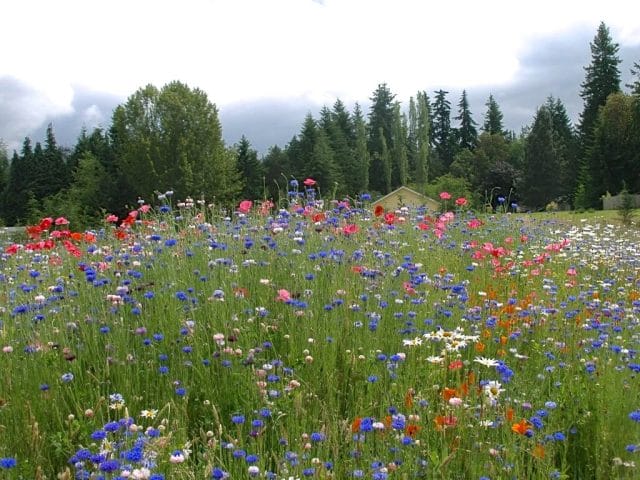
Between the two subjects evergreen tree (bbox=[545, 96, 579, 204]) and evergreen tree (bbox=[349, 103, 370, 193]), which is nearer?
evergreen tree (bbox=[545, 96, 579, 204])

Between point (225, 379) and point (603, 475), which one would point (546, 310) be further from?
point (225, 379)

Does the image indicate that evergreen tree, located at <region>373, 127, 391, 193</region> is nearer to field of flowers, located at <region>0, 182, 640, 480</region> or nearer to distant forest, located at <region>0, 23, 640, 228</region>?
distant forest, located at <region>0, 23, 640, 228</region>

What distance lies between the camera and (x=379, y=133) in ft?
238

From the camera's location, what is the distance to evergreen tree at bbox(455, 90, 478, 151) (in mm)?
82188

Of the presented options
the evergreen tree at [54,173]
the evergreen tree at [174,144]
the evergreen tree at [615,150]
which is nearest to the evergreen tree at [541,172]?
the evergreen tree at [615,150]

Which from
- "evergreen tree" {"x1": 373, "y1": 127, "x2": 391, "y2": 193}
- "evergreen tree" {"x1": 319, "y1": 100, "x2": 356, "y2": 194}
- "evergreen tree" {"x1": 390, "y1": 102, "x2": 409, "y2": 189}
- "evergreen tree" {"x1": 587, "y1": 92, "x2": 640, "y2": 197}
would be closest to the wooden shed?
"evergreen tree" {"x1": 319, "y1": 100, "x2": 356, "y2": 194}

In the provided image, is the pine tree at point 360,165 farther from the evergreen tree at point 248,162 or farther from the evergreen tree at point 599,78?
the evergreen tree at point 599,78

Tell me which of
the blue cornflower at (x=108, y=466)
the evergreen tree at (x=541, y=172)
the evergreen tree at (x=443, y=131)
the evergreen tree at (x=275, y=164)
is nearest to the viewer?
the blue cornflower at (x=108, y=466)

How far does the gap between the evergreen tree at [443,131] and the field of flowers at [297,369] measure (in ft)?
254

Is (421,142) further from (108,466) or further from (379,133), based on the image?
(108,466)

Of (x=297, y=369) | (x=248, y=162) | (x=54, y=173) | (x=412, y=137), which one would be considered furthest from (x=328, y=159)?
(x=297, y=369)

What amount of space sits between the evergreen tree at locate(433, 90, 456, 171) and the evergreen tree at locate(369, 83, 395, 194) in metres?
9.96

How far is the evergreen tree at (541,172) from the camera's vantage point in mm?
50750

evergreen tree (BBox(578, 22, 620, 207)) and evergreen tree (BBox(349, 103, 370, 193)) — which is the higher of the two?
evergreen tree (BBox(578, 22, 620, 207))
